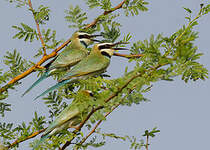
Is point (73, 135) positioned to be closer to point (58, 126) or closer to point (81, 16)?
point (58, 126)

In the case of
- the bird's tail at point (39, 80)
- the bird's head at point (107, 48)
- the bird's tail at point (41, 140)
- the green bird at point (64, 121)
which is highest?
the bird's head at point (107, 48)

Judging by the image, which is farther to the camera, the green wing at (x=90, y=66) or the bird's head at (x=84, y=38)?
the bird's head at (x=84, y=38)

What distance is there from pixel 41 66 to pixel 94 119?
0.98 meters

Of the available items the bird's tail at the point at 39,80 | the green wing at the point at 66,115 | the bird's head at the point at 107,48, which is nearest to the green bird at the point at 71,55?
the bird's tail at the point at 39,80

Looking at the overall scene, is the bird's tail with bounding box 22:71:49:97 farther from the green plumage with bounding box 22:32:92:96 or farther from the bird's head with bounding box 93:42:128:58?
the bird's head with bounding box 93:42:128:58

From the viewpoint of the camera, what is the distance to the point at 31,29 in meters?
2.88

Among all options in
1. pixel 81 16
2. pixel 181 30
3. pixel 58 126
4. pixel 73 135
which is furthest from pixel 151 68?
pixel 81 16

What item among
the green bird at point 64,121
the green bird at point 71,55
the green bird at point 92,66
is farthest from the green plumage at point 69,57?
the green bird at point 64,121

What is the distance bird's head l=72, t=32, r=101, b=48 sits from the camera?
121 inches

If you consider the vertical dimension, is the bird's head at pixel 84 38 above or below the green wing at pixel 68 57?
above

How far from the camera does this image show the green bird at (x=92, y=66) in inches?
107

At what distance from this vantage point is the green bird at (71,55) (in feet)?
9.62

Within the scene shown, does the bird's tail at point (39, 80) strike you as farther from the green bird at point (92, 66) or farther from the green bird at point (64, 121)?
the green bird at point (64, 121)

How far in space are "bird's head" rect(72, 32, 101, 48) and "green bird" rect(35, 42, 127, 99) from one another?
0.42 ft
